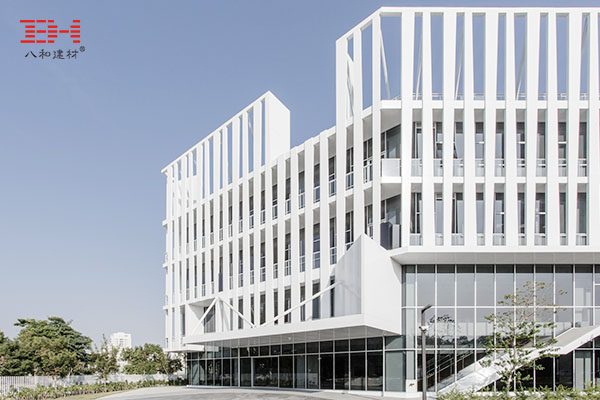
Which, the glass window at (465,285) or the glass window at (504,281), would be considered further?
the glass window at (465,285)

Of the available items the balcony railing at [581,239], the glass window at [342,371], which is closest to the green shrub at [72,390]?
the glass window at [342,371]

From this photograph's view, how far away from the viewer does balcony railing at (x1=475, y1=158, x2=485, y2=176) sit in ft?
95.0

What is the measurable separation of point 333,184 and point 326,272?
5500mm

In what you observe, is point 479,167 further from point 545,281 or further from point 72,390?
point 72,390

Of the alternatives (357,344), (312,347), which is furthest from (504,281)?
(312,347)

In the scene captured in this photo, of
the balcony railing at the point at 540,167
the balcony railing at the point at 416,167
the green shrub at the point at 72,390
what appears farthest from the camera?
the green shrub at the point at 72,390

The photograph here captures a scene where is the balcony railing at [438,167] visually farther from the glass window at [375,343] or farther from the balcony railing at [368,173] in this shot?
the glass window at [375,343]

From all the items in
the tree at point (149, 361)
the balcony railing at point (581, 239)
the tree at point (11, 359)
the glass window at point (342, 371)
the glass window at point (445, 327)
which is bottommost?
the tree at point (149, 361)

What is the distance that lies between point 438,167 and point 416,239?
4.07 meters

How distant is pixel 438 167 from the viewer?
29344 mm

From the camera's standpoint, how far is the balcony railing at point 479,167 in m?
29.0

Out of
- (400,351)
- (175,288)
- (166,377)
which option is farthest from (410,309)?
(166,377)

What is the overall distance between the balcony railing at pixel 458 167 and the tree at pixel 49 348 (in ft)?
106

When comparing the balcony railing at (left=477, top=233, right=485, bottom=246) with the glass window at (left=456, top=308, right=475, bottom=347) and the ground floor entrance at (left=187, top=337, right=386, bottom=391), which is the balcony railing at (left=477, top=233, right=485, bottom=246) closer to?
the glass window at (left=456, top=308, right=475, bottom=347)
